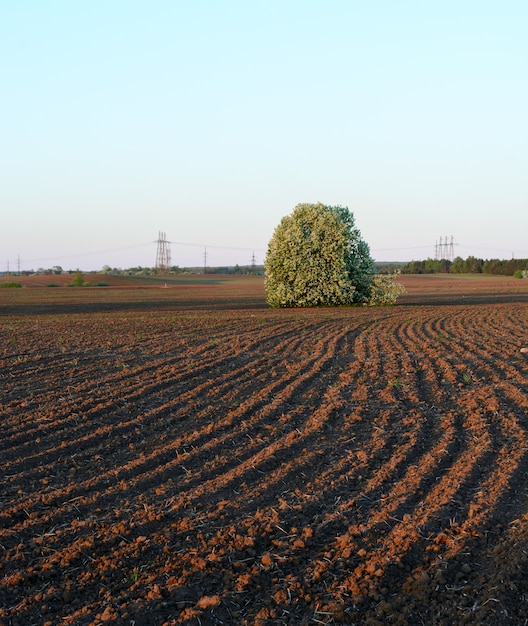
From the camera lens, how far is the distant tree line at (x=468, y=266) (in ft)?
320

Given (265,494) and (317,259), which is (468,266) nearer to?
(317,259)

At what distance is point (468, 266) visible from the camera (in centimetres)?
10725

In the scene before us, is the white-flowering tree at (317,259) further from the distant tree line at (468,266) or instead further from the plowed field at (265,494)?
the distant tree line at (468,266)

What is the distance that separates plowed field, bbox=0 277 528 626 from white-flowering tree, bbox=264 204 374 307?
19.0 meters

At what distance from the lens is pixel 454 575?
14.8ft

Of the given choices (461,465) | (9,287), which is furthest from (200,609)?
(9,287)

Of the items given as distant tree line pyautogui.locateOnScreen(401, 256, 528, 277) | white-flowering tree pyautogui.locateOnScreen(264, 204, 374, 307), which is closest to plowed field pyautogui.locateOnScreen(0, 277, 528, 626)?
white-flowering tree pyautogui.locateOnScreen(264, 204, 374, 307)

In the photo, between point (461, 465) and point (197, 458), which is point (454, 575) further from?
point (197, 458)

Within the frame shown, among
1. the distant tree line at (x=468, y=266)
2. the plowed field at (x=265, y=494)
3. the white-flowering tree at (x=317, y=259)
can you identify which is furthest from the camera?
the distant tree line at (x=468, y=266)

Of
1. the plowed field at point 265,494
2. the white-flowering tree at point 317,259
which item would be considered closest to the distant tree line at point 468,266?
the white-flowering tree at point 317,259

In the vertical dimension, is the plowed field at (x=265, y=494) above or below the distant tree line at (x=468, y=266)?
below

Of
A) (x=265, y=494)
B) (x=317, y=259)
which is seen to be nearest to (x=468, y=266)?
(x=317, y=259)

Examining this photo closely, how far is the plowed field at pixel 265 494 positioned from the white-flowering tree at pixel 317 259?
18982mm

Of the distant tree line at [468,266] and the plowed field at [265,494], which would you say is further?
the distant tree line at [468,266]
